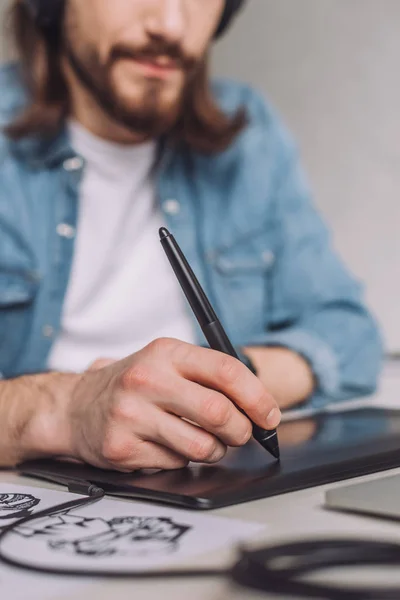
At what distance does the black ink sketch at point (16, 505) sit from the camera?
0.53 metres

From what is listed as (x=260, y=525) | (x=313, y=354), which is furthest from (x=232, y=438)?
(x=313, y=354)

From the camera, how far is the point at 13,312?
131 centimetres

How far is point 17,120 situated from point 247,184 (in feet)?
1.33

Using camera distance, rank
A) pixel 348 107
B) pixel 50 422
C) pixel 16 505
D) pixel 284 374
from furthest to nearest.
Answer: pixel 348 107, pixel 284 374, pixel 50 422, pixel 16 505

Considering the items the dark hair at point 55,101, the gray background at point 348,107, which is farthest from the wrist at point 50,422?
the gray background at point 348,107

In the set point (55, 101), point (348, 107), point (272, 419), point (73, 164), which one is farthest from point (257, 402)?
point (348, 107)

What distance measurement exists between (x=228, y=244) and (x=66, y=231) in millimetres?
281

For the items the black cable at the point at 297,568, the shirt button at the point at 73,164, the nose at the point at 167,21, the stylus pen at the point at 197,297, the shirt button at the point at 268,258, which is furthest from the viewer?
the shirt button at the point at 268,258

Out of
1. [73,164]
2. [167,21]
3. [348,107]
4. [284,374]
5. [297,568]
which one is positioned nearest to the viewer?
[297,568]

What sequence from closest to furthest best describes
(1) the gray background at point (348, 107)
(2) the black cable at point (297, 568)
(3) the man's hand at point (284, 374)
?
(2) the black cable at point (297, 568) < (3) the man's hand at point (284, 374) < (1) the gray background at point (348, 107)

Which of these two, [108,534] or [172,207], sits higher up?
[172,207]

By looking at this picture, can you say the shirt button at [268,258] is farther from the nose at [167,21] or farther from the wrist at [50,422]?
the wrist at [50,422]

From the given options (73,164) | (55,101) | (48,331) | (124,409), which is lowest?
(48,331)

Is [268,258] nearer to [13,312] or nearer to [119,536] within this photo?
[13,312]
